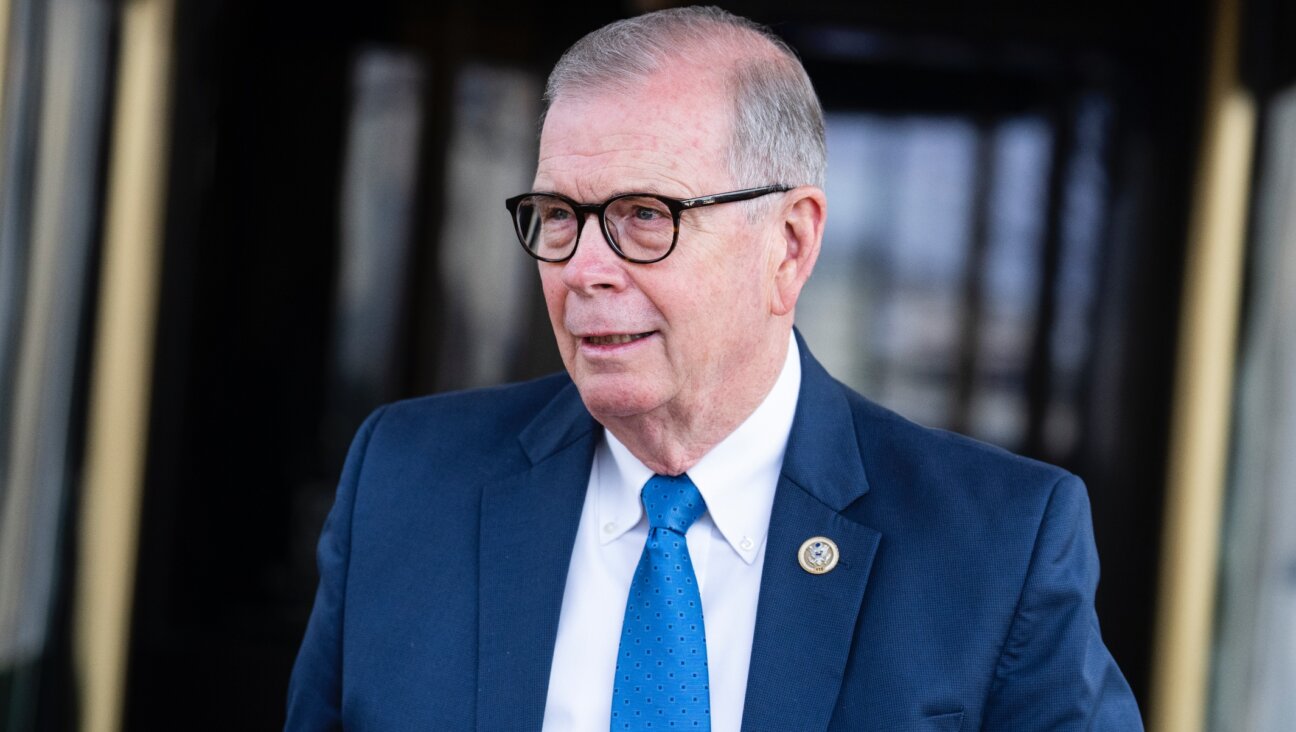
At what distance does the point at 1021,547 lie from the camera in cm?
146

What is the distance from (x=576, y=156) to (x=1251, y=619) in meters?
2.14

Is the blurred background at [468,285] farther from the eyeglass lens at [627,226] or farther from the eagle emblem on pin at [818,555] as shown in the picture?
the eagle emblem on pin at [818,555]

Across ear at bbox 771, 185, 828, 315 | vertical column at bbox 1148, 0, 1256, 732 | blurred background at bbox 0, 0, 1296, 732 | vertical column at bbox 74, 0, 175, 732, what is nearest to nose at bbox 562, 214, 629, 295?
ear at bbox 771, 185, 828, 315

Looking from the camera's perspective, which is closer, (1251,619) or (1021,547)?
(1021,547)

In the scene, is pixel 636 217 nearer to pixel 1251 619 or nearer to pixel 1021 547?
pixel 1021 547

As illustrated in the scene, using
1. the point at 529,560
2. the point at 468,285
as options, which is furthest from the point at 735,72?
the point at 468,285

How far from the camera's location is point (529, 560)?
160cm

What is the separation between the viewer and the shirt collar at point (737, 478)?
1.58 m

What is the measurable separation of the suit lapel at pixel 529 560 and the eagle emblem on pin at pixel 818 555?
31cm

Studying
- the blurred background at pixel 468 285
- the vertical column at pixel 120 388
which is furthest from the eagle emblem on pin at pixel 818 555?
the vertical column at pixel 120 388

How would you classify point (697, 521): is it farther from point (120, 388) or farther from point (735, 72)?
point (120, 388)

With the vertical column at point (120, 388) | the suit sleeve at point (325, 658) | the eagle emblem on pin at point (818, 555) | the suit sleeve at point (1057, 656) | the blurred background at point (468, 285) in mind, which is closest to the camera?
the suit sleeve at point (1057, 656)

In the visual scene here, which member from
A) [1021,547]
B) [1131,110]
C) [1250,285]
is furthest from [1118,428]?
[1021,547]

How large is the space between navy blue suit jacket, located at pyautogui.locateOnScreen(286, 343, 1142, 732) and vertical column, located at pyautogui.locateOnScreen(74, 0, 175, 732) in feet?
4.74
